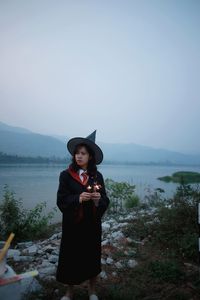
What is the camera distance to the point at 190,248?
15.2 ft

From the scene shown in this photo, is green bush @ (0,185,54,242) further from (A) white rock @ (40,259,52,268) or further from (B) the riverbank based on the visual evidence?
(A) white rock @ (40,259,52,268)

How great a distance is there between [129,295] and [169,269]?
0.89 meters

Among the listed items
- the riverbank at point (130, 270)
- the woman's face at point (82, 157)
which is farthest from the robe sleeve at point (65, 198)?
the riverbank at point (130, 270)

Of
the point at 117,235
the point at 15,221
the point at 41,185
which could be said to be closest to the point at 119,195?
the point at 117,235

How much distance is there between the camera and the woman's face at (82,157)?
329 centimetres

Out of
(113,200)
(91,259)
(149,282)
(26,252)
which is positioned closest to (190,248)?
(149,282)

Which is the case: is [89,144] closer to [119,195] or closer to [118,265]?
[118,265]

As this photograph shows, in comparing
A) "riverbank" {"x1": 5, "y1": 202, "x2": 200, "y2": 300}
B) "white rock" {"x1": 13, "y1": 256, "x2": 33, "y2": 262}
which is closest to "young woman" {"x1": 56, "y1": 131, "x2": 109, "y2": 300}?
"riverbank" {"x1": 5, "y1": 202, "x2": 200, "y2": 300}

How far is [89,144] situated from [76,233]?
3.50ft

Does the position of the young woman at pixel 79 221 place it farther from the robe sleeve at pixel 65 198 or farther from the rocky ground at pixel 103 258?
the rocky ground at pixel 103 258

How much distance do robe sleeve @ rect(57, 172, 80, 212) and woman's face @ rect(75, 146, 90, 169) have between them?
0.22 metres

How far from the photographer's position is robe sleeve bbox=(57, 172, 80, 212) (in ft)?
10.1

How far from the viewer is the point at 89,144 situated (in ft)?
11.0

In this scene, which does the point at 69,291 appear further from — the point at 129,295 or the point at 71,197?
the point at 71,197
